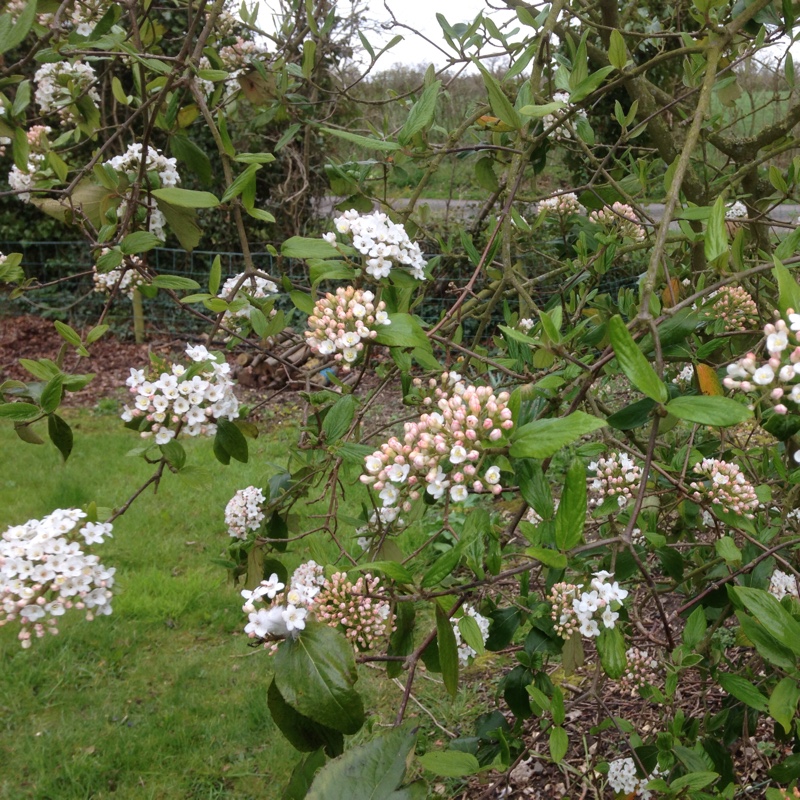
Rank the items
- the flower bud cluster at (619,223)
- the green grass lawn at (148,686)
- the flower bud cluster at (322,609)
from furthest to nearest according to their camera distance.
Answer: the green grass lawn at (148,686), the flower bud cluster at (619,223), the flower bud cluster at (322,609)

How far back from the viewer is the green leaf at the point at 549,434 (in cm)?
94

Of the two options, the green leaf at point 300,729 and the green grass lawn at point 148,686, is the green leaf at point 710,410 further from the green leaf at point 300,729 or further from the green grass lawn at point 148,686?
the green grass lawn at point 148,686

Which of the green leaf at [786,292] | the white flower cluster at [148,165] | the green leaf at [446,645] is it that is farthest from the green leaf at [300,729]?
the white flower cluster at [148,165]

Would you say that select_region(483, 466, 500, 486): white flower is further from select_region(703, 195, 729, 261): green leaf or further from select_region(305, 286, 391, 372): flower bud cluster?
select_region(703, 195, 729, 261): green leaf

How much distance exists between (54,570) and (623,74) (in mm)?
1508

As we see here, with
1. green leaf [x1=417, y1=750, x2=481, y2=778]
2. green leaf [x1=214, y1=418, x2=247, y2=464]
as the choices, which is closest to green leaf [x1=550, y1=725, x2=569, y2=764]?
green leaf [x1=417, y1=750, x2=481, y2=778]

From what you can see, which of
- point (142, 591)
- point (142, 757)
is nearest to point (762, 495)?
point (142, 757)

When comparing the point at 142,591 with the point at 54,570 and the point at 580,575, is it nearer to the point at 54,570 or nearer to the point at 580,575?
the point at 54,570

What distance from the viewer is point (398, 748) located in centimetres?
107

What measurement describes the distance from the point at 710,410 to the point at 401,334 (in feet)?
1.56

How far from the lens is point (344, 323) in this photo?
1192mm

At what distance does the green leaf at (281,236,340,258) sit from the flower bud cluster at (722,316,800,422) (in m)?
0.75

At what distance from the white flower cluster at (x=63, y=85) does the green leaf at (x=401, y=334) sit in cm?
135

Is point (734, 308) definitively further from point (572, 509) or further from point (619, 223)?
point (572, 509)
